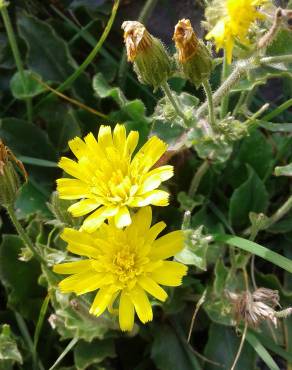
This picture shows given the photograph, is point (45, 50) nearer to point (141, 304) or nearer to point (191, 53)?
point (191, 53)

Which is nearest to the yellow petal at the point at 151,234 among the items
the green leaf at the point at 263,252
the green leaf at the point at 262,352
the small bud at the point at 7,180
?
the green leaf at the point at 263,252

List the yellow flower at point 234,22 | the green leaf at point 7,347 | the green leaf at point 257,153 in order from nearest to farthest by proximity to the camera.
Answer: the yellow flower at point 234,22, the green leaf at point 7,347, the green leaf at point 257,153

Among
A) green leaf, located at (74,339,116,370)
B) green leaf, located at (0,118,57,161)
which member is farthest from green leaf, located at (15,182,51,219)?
green leaf, located at (74,339,116,370)

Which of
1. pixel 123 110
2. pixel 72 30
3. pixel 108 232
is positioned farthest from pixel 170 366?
pixel 72 30

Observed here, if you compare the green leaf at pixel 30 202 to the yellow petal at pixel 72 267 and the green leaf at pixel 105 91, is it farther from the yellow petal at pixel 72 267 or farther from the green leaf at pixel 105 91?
the yellow petal at pixel 72 267

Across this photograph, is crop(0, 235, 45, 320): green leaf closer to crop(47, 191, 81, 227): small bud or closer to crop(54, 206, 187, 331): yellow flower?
crop(47, 191, 81, 227): small bud

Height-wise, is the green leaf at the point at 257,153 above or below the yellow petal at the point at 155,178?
below

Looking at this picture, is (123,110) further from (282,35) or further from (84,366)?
(84,366)
